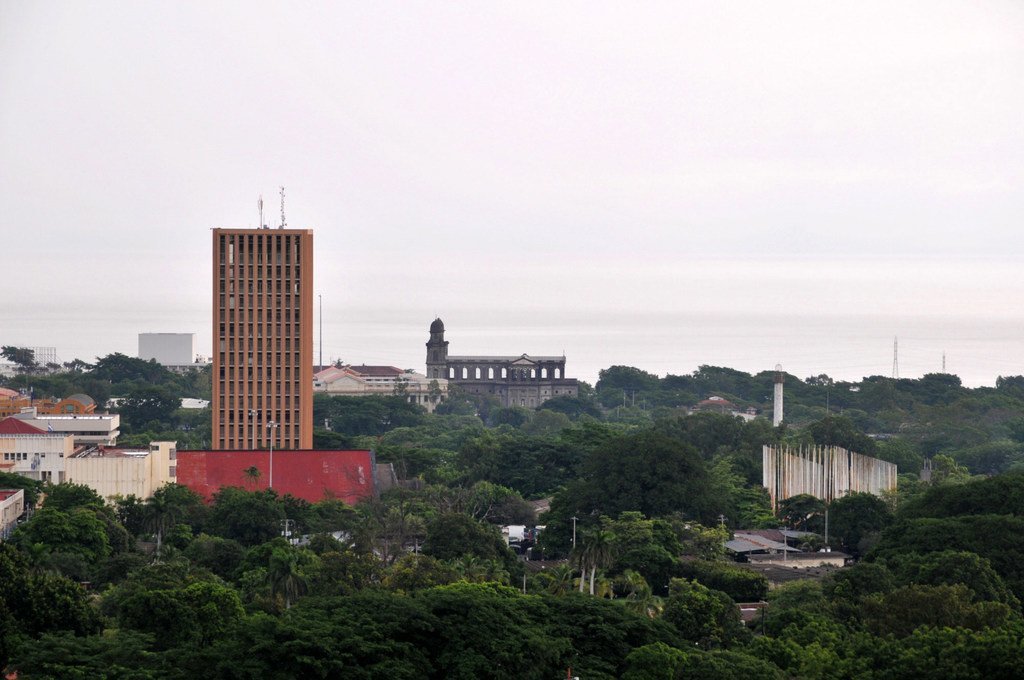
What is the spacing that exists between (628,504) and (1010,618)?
24165mm

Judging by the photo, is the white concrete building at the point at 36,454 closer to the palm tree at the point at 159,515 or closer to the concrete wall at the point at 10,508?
the concrete wall at the point at 10,508

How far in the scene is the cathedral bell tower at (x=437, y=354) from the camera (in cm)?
18125

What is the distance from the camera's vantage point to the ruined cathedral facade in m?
179

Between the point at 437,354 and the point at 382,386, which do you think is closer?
A: the point at 382,386

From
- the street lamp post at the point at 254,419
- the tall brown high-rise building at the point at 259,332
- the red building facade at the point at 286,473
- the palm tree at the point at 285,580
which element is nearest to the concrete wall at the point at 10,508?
the red building facade at the point at 286,473

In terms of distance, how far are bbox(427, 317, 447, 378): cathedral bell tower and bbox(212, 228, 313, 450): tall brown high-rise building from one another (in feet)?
332

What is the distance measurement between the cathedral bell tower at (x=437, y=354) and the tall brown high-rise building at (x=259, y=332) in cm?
10135

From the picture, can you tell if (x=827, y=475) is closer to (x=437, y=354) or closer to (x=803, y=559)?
(x=803, y=559)

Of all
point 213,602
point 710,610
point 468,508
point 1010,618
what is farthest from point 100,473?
point 1010,618

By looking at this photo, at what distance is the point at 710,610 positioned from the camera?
44.3m

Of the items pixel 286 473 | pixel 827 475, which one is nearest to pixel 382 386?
pixel 827 475

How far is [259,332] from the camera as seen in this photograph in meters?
78.5

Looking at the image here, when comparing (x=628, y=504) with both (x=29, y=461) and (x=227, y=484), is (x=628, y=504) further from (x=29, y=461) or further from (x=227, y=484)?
(x=29, y=461)

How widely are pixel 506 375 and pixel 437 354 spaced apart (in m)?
7.52
